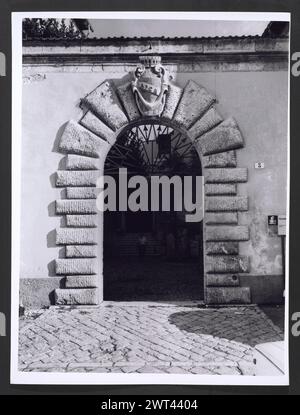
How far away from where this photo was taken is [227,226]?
Result: 205 inches

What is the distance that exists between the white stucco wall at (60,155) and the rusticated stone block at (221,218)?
19 centimetres

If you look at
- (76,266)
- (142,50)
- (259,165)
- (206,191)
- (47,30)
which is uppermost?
(47,30)

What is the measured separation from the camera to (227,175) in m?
5.21

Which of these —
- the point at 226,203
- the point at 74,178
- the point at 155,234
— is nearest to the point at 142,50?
the point at 74,178

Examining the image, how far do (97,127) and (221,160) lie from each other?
197cm

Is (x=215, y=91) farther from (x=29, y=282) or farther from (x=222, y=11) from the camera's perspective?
(x=29, y=282)

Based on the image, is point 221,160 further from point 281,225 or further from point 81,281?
point 81,281

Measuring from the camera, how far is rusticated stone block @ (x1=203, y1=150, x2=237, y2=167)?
5.21 meters

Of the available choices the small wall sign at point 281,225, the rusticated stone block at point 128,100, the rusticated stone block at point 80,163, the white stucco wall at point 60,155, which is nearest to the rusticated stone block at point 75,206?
the white stucco wall at point 60,155

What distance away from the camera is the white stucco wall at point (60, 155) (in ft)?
16.5

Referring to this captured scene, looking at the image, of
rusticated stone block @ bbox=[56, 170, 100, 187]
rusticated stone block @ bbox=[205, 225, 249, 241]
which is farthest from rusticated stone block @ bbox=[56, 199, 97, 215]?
rusticated stone block @ bbox=[205, 225, 249, 241]

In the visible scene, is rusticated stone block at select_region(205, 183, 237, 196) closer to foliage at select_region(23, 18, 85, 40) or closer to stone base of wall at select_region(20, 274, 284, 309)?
stone base of wall at select_region(20, 274, 284, 309)

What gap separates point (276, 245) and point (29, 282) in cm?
Result: 375
